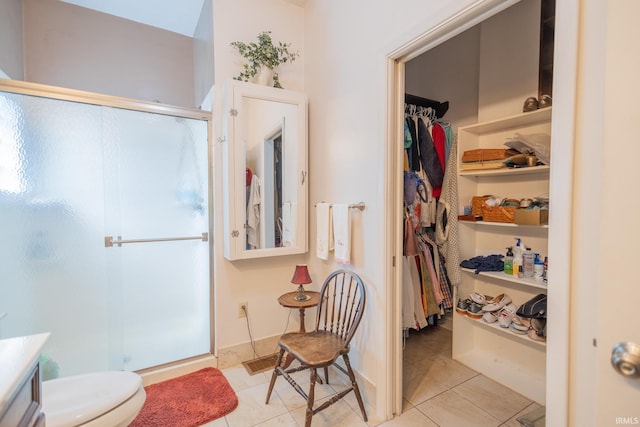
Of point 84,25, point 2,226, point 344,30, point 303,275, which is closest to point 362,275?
point 303,275

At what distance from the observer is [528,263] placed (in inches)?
76.2

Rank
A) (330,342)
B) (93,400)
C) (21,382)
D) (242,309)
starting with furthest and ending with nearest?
(242,309) → (330,342) → (93,400) → (21,382)

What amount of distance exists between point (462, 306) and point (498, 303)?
25 centimetres

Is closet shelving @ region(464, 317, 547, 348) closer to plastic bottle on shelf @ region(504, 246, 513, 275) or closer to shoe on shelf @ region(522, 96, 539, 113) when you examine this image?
plastic bottle on shelf @ region(504, 246, 513, 275)

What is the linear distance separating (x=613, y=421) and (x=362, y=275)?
131 centimetres

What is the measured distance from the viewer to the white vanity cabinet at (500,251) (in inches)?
77.4

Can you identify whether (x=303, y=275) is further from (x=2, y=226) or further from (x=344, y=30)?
(x=2, y=226)

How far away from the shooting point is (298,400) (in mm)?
1863

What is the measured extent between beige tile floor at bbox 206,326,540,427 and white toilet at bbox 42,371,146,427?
1.94 ft

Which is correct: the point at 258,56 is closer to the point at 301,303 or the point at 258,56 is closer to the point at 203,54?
the point at 203,54

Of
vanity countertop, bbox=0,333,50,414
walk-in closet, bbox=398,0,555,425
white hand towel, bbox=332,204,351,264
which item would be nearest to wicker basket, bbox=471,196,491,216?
walk-in closet, bbox=398,0,555,425

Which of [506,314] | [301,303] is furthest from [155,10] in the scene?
[506,314]

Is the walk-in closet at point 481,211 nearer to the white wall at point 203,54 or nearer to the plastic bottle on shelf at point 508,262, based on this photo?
the plastic bottle on shelf at point 508,262

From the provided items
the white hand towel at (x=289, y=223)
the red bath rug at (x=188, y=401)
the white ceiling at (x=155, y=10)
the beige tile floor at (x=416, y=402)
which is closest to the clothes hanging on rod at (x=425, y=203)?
the beige tile floor at (x=416, y=402)
